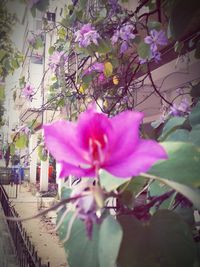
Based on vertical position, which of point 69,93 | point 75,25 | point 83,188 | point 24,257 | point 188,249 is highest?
point 75,25

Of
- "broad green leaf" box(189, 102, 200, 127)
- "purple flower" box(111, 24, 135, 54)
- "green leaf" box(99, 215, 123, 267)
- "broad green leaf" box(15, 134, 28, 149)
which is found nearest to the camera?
"green leaf" box(99, 215, 123, 267)

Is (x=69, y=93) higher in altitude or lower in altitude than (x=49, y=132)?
higher

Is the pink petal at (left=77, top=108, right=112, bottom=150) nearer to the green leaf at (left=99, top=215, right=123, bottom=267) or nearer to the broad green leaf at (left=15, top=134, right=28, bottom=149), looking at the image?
the green leaf at (left=99, top=215, right=123, bottom=267)

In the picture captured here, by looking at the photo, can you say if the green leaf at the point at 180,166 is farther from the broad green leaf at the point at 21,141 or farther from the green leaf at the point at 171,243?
the broad green leaf at the point at 21,141

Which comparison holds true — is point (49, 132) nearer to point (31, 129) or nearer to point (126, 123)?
point (126, 123)

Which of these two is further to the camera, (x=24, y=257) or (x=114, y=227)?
(x=24, y=257)

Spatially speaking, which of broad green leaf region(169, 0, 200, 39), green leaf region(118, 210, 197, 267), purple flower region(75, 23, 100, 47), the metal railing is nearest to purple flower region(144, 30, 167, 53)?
purple flower region(75, 23, 100, 47)

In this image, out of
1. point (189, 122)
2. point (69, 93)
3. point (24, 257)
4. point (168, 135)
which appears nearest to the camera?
point (168, 135)

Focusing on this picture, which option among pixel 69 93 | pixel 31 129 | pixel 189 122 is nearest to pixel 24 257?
pixel 31 129

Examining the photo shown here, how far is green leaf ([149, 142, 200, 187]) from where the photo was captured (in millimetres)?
420

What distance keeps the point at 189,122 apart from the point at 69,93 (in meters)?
1.95

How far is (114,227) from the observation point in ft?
1.23

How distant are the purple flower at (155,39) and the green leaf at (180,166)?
3.77 feet

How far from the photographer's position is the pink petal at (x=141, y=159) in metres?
0.36
